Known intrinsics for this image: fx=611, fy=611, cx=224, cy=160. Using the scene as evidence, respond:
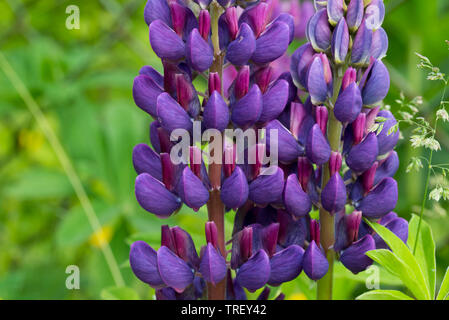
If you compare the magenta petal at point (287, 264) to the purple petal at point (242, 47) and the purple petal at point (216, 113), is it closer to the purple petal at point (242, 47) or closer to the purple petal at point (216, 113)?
the purple petal at point (216, 113)

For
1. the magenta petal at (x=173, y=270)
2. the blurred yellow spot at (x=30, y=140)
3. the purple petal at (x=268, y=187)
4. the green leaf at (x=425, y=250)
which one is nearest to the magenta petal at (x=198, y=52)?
the purple petal at (x=268, y=187)

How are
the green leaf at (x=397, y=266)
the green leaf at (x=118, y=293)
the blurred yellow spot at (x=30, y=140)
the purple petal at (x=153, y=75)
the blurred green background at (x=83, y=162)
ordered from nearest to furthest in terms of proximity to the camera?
the green leaf at (x=397, y=266) → the purple petal at (x=153, y=75) → the green leaf at (x=118, y=293) → the blurred green background at (x=83, y=162) → the blurred yellow spot at (x=30, y=140)

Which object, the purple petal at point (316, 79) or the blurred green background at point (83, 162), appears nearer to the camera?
the purple petal at point (316, 79)

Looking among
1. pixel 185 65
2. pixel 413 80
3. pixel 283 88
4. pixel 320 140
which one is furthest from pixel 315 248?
pixel 413 80

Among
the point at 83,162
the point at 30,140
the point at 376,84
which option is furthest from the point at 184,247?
the point at 30,140

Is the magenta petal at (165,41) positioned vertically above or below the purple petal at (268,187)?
above

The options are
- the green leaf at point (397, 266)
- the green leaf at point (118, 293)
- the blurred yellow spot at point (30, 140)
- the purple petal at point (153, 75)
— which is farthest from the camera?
the blurred yellow spot at point (30, 140)

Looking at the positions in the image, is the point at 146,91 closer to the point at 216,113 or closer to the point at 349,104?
the point at 216,113
